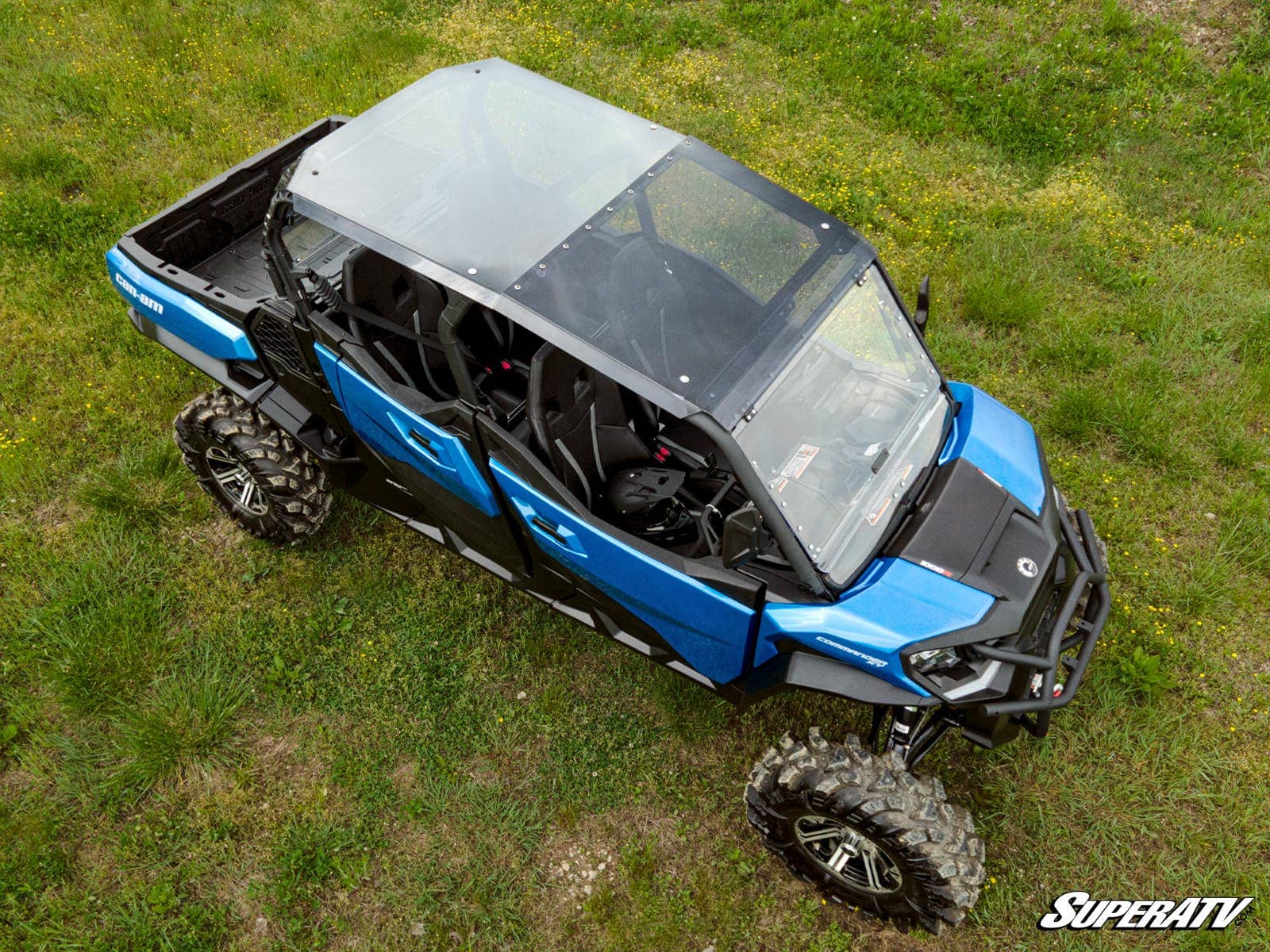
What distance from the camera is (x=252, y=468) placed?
16.7 ft

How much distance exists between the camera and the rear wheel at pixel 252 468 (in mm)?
5047

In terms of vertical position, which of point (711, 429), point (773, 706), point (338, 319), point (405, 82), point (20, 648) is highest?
point (711, 429)

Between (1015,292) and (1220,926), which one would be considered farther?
(1015,292)

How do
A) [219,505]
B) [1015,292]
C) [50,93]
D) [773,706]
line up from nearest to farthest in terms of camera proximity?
[773,706] → [219,505] → [1015,292] → [50,93]

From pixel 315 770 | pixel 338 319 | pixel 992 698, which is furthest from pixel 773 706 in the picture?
pixel 338 319

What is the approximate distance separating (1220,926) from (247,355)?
515cm

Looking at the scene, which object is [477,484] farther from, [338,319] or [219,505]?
[219,505]

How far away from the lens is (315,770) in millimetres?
4703

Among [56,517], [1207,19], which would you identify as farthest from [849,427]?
[1207,19]

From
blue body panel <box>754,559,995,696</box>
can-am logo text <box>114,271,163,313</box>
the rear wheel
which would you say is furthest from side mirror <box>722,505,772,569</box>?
can-am logo text <box>114,271,163,313</box>

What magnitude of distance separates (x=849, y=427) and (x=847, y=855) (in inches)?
71.7

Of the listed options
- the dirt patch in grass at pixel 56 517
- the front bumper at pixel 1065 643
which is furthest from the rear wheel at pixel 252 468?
the front bumper at pixel 1065 643

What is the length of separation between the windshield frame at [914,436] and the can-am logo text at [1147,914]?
1.86 metres

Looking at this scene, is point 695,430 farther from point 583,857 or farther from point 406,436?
point 583,857
